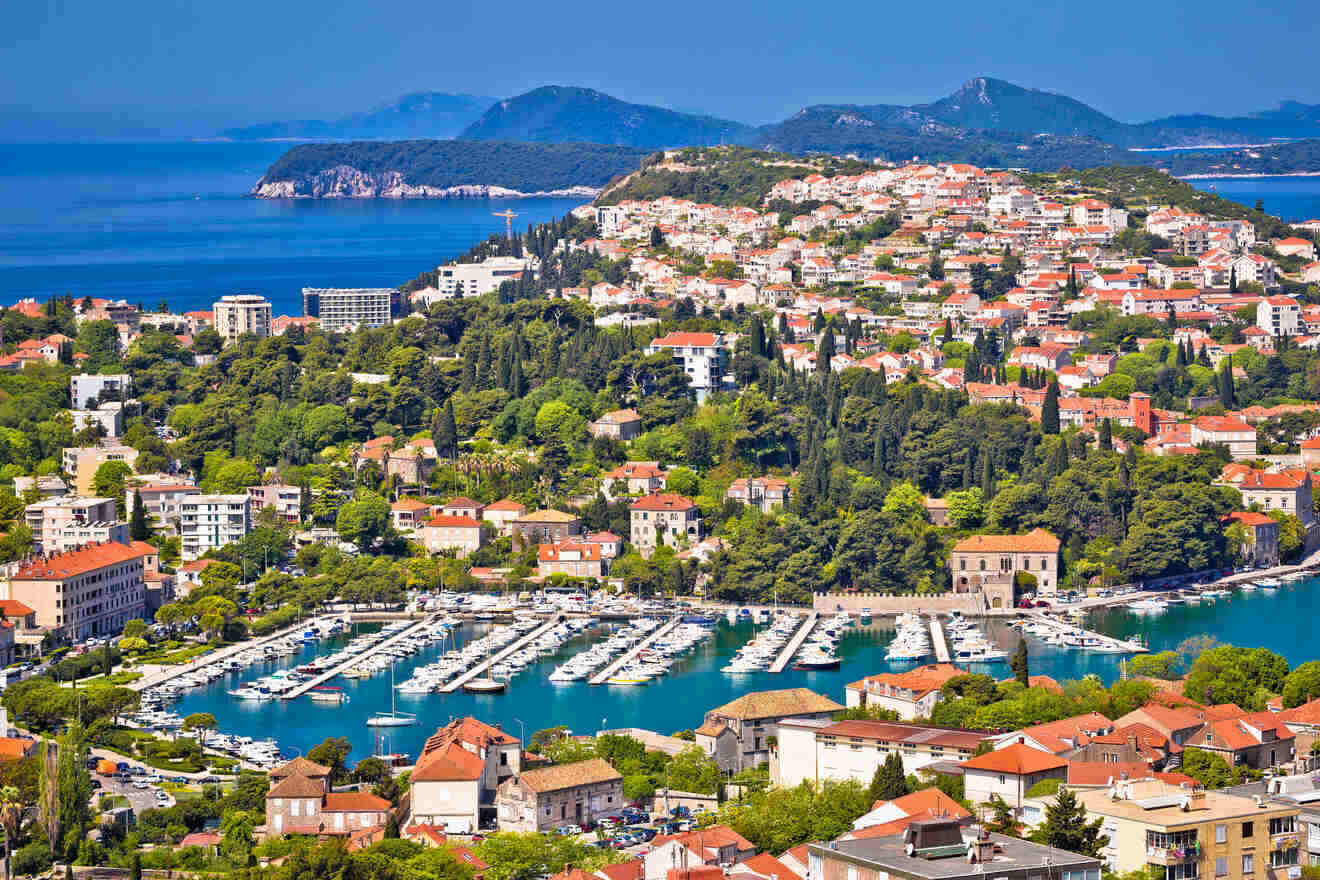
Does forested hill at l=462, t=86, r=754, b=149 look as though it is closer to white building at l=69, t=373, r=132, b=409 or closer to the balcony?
white building at l=69, t=373, r=132, b=409

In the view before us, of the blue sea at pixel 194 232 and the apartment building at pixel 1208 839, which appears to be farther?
the blue sea at pixel 194 232

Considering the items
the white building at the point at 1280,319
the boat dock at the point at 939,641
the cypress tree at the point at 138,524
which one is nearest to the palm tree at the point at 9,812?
the boat dock at the point at 939,641

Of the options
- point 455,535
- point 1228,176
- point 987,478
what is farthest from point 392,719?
point 1228,176

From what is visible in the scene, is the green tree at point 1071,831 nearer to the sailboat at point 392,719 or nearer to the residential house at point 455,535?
the sailboat at point 392,719

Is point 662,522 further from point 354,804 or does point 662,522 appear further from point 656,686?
point 354,804

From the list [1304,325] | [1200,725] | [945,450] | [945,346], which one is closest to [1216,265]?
[1304,325]

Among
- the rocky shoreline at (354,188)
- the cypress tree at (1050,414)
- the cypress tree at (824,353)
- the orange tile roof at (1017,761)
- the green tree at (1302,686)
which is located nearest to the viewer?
the orange tile roof at (1017,761)
